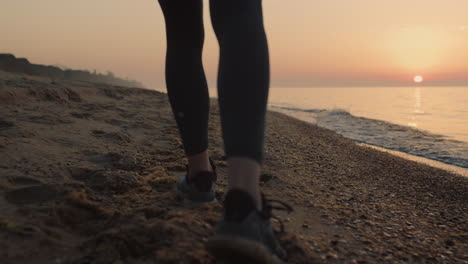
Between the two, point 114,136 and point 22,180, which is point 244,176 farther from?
point 114,136

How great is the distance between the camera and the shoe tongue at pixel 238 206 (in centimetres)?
86

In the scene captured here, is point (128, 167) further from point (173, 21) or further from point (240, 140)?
point (240, 140)

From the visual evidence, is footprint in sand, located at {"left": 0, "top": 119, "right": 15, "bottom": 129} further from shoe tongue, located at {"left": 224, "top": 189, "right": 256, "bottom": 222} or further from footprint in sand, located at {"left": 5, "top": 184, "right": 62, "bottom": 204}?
shoe tongue, located at {"left": 224, "top": 189, "right": 256, "bottom": 222}

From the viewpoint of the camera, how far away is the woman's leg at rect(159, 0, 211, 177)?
127 cm

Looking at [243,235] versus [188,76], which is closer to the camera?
[243,235]

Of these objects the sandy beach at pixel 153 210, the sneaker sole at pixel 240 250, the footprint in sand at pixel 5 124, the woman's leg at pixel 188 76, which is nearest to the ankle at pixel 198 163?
the woman's leg at pixel 188 76

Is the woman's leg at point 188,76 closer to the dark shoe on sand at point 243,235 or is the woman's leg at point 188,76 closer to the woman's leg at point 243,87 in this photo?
the woman's leg at point 243,87

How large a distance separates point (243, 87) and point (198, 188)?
63 centimetres

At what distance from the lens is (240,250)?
0.81m

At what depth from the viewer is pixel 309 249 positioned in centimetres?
113

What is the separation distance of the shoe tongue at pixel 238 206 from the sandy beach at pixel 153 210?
0.21 metres

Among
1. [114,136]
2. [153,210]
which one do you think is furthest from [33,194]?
[114,136]

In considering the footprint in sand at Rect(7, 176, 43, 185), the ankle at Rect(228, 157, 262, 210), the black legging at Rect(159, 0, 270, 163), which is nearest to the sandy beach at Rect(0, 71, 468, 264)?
the footprint in sand at Rect(7, 176, 43, 185)

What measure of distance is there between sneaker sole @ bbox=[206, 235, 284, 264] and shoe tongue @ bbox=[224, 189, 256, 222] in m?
0.06
